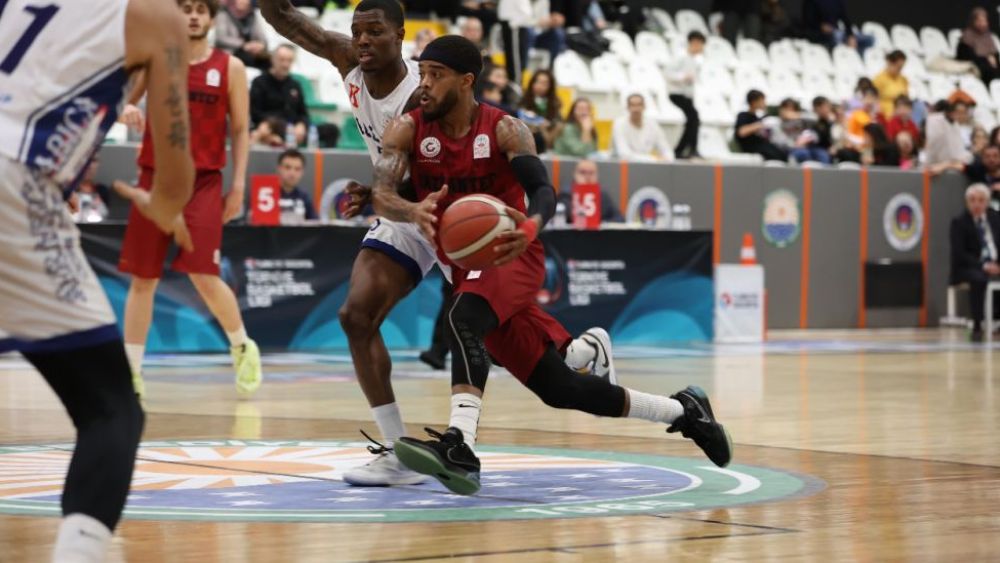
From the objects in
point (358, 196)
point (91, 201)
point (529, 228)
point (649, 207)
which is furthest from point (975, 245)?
point (529, 228)

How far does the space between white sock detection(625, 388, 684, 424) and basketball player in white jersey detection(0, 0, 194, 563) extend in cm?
322

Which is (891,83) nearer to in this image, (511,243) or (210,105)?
(210,105)

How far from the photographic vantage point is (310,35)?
7461 millimetres

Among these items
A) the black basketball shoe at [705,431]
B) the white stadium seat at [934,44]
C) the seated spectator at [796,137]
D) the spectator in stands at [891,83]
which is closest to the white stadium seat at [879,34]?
the white stadium seat at [934,44]

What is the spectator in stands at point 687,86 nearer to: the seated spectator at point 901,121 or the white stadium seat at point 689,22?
the white stadium seat at point 689,22

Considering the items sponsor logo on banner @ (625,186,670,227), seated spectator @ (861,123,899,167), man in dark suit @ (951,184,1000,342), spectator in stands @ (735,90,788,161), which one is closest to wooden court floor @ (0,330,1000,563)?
sponsor logo on banner @ (625,186,670,227)

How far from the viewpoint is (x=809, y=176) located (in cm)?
2075

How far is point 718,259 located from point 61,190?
652 inches

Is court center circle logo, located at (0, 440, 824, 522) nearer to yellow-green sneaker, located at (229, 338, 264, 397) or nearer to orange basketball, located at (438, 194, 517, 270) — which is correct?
orange basketball, located at (438, 194, 517, 270)

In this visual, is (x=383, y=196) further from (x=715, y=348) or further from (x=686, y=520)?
(x=715, y=348)

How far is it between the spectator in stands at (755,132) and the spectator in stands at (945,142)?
7.64 ft

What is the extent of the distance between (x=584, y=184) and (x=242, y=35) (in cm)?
413

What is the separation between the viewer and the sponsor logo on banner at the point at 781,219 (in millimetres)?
20397

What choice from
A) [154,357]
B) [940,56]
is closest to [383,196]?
[154,357]
